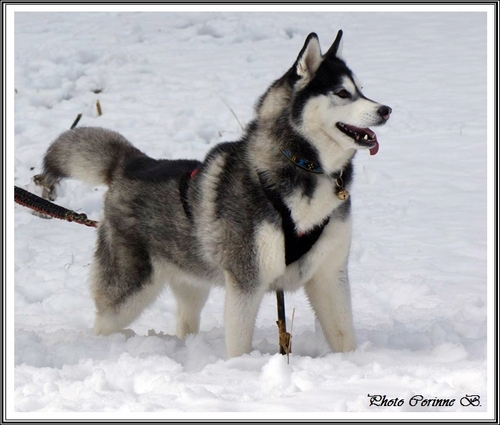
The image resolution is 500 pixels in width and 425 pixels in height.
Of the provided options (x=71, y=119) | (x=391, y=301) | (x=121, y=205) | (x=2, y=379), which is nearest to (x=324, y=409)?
(x=2, y=379)

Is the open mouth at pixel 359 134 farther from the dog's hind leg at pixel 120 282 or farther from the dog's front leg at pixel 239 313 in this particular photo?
the dog's hind leg at pixel 120 282

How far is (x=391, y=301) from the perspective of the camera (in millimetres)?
5812

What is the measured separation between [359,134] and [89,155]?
6.05 ft

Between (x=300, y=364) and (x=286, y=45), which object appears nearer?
(x=300, y=364)

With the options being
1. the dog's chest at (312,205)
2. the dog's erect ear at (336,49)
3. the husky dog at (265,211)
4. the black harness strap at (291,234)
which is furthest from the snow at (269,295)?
the dog's erect ear at (336,49)

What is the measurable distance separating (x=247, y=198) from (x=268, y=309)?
1879 mm

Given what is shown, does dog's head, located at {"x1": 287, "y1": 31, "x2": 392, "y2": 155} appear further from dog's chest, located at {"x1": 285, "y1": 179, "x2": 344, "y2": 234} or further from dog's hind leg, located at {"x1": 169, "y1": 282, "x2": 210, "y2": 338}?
dog's hind leg, located at {"x1": 169, "y1": 282, "x2": 210, "y2": 338}

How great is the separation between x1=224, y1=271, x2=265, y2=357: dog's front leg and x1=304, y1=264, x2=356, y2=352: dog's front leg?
1.29ft

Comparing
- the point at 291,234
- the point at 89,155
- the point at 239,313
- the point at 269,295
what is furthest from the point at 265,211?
the point at 269,295

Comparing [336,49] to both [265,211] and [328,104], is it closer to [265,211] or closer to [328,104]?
[328,104]

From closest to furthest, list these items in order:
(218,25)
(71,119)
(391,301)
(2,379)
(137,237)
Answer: (2,379), (137,237), (391,301), (71,119), (218,25)

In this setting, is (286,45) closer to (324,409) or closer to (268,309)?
Result: (268,309)

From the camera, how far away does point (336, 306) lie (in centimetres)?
456

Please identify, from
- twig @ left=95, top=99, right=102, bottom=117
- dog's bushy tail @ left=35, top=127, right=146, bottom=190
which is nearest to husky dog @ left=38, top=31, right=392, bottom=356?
dog's bushy tail @ left=35, top=127, right=146, bottom=190
